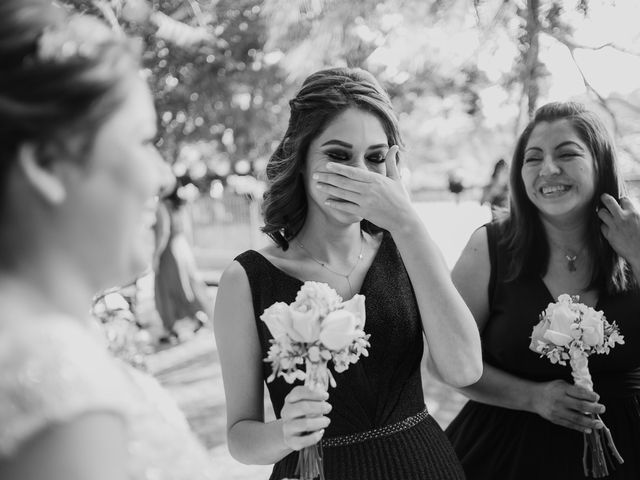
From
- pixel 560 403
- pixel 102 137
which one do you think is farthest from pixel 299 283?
pixel 102 137

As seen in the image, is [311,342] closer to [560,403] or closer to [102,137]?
[102,137]

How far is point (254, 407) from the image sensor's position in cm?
208

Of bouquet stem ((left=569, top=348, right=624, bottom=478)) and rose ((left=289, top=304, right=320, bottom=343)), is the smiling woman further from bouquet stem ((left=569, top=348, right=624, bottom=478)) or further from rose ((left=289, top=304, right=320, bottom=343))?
rose ((left=289, top=304, right=320, bottom=343))

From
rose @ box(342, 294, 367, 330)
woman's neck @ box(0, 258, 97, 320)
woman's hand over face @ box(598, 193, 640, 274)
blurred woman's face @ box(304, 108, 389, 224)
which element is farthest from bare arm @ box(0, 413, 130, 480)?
woman's hand over face @ box(598, 193, 640, 274)

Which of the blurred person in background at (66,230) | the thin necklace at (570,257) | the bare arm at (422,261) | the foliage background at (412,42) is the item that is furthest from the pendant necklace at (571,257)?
the blurred person in background at (66,230)

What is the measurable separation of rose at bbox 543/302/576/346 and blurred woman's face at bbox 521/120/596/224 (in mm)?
528

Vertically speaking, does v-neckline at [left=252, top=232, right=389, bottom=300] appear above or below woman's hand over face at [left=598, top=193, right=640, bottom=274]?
below

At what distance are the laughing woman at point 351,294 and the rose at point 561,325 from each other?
0.43 m

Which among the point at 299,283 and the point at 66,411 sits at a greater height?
the point at 66,411

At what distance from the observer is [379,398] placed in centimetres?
215

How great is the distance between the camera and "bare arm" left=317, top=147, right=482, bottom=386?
6.73 ft

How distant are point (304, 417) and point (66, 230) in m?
1.03

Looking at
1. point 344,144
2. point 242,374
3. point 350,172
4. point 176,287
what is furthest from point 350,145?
point 176,287

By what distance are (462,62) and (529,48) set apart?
492 mm
